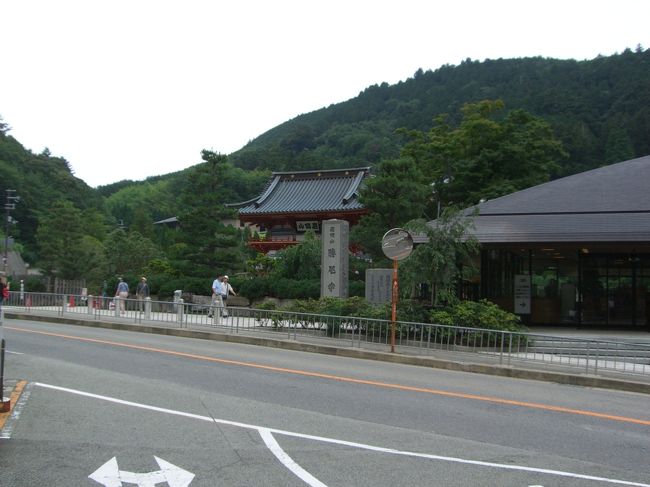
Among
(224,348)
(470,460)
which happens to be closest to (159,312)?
(224,348)

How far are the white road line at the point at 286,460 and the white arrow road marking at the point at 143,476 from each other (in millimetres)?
920

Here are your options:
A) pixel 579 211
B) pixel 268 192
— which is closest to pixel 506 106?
pixel 268 192

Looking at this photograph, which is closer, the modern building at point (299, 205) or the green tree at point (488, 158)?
the green tree at point (488, 158)

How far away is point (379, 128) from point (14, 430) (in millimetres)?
82980

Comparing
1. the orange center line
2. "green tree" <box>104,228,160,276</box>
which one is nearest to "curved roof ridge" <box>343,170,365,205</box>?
"green tree" <box>104,228,160,276</box>

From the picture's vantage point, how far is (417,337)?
1582cm

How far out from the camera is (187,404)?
8.64m

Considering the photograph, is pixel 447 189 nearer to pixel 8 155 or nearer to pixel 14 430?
pixel 14 430

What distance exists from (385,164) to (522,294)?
874cm

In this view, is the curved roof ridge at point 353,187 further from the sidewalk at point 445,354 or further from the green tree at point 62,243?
the sidewalk at point 445,354

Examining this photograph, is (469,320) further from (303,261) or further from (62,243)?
(62,243)

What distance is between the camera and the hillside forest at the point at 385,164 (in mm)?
31094

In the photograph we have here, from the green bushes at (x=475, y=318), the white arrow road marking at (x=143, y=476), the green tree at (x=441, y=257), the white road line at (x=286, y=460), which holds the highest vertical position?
the green tree at (x=441, y=257)

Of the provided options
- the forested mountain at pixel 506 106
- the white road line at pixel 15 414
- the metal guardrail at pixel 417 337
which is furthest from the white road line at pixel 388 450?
the forested mountain at pixel 506 106
